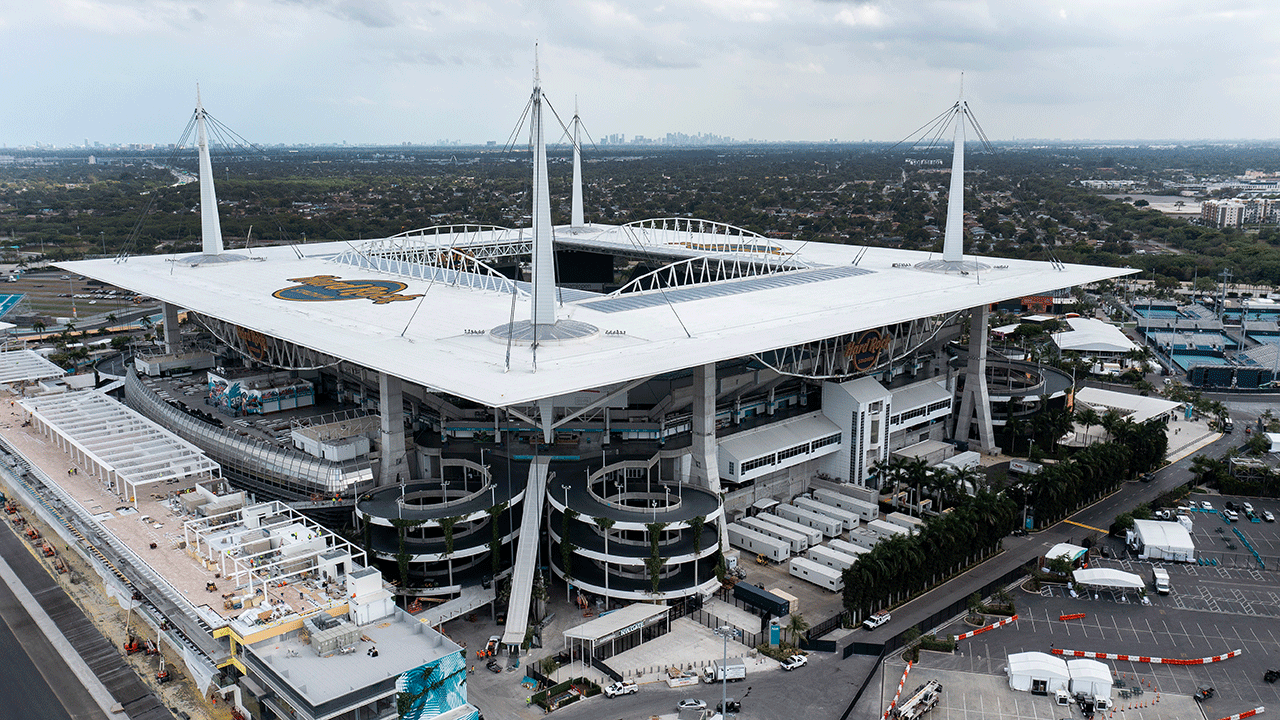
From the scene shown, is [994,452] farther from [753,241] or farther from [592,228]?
[592,228]

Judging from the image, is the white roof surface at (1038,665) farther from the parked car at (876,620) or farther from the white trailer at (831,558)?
the white trailer at (831,558)

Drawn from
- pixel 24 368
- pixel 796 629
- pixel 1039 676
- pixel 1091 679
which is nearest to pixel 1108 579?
pixel 1091 679

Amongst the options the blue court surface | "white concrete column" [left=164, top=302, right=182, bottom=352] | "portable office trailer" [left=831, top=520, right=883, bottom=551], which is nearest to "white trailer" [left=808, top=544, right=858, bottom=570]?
"portable office trailer" [left=831, top=520, right=883, bottom=551]

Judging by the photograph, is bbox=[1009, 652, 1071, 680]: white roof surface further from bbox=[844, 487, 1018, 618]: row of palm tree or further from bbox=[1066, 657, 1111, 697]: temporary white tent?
bbox=[844, 487, 1018, 618]: row of palm tree

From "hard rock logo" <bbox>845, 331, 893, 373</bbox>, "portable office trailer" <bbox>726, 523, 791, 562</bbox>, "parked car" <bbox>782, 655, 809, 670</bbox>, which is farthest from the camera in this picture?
"hard rock logo" <bbox>845, 331, 893, 373</bbox>

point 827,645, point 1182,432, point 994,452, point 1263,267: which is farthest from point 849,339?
point 1263,267

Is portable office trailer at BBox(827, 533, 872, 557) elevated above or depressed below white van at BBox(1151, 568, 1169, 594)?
above

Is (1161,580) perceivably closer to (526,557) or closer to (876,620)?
(876,620)

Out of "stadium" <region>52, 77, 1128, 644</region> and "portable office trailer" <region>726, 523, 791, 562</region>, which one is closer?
"stadium" <region>52, 77, 1128, 644</region>
